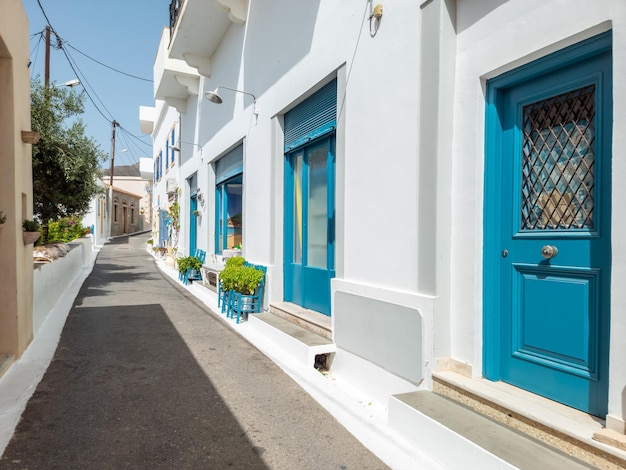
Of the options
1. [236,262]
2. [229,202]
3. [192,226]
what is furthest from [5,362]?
[192,226]

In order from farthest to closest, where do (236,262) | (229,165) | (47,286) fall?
(229,165)
(236,262)
(47,286)

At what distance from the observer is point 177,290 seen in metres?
10.3

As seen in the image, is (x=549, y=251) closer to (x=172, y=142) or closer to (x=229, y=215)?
(x=229, y=215)

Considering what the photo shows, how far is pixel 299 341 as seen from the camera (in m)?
4.62

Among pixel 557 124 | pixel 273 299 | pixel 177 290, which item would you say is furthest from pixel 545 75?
pixel 177 290

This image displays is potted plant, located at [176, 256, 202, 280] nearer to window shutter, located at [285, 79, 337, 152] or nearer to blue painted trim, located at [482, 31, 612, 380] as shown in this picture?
window shutter, located at [285, 79, 337, 152]

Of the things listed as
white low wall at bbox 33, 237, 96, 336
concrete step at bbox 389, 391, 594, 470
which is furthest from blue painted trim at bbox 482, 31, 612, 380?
white low wall at bbox 33, 237, 96, 336

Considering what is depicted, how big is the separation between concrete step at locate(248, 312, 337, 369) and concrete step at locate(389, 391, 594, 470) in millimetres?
1419

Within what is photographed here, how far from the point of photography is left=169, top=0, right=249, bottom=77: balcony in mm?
7730

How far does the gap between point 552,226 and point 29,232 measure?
17.4 feet

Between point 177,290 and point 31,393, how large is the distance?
651 cm

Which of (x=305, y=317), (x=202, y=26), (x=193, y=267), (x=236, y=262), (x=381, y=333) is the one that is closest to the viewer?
(x=381, y=333)

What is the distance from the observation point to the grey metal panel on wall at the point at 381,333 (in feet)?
10.8

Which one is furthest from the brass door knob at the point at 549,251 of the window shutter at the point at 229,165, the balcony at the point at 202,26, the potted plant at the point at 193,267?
the potted plant at the point at 193,267
